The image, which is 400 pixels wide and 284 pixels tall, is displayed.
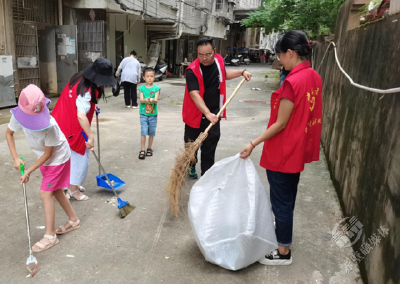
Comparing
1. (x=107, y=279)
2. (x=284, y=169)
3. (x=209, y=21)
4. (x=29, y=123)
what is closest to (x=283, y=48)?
(x=284, y=169)

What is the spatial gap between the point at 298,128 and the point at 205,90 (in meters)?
1.57

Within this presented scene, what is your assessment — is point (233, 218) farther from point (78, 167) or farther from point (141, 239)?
point (78, 167)

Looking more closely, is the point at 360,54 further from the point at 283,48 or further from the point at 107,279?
the point at 107,279

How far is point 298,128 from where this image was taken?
2.37 metres

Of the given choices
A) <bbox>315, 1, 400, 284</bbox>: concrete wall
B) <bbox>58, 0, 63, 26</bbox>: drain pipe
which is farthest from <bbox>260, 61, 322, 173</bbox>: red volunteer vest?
<bbox>58, 0, 63, 26</bbox>: drain pipe

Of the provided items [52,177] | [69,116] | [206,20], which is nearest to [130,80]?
[69,116]

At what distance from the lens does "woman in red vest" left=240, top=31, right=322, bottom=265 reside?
2322 millimetres

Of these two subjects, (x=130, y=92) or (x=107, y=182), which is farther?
(x=130, y=92)

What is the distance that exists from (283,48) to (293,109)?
1.42 ft

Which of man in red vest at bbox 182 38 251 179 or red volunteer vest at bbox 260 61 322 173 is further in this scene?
man in red vest at bbox 182 38 251 179

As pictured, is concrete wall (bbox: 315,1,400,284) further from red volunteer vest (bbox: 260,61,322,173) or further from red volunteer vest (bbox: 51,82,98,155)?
red volunteer vest (bbox: 51,82,98,155)

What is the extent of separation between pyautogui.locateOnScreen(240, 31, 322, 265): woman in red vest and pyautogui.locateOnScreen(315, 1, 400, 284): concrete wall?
0.48m

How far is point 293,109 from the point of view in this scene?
233cm

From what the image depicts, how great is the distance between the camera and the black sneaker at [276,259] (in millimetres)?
2689
